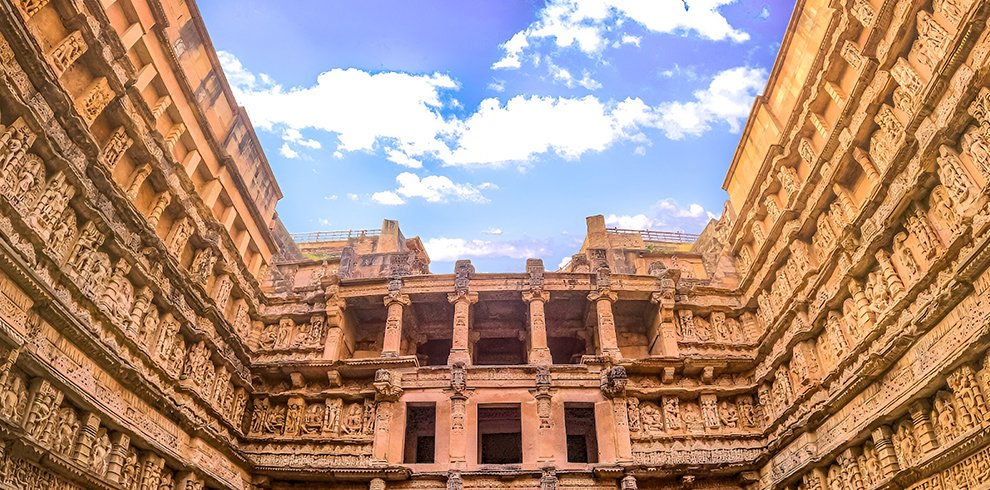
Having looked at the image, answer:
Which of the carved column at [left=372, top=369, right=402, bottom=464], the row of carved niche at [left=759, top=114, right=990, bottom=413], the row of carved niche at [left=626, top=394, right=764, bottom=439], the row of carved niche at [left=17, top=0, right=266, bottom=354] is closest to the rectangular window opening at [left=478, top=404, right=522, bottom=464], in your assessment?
the carved column at [left=372, top=369, right=402, bottom=464]

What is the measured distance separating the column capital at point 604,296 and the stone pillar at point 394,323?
588cm

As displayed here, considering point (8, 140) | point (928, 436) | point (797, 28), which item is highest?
point (797, 28)

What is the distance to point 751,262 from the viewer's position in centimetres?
1875

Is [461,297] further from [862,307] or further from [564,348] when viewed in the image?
[862,307]

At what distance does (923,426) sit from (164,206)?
633 inches

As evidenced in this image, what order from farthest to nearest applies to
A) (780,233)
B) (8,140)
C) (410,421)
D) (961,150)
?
(410,421), (780,233), (961,150), (8,140)

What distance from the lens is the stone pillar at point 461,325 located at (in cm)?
1744

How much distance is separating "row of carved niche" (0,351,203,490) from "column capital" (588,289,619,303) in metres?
12.2

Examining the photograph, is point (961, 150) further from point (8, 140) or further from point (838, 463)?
point (8, 140)

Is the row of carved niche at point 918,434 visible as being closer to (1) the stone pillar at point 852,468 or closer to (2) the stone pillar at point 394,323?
(1) the stone pillar at point 852,468

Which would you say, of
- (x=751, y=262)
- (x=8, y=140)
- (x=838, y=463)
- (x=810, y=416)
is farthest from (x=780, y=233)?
(x=8, y=140)

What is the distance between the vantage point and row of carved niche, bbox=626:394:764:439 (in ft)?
53.4

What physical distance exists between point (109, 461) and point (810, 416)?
14529 mm

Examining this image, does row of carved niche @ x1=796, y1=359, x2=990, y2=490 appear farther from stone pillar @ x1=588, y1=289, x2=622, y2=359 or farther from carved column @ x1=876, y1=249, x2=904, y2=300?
stone pillar @ x1=588, y1=289, x2=622, y2=359
